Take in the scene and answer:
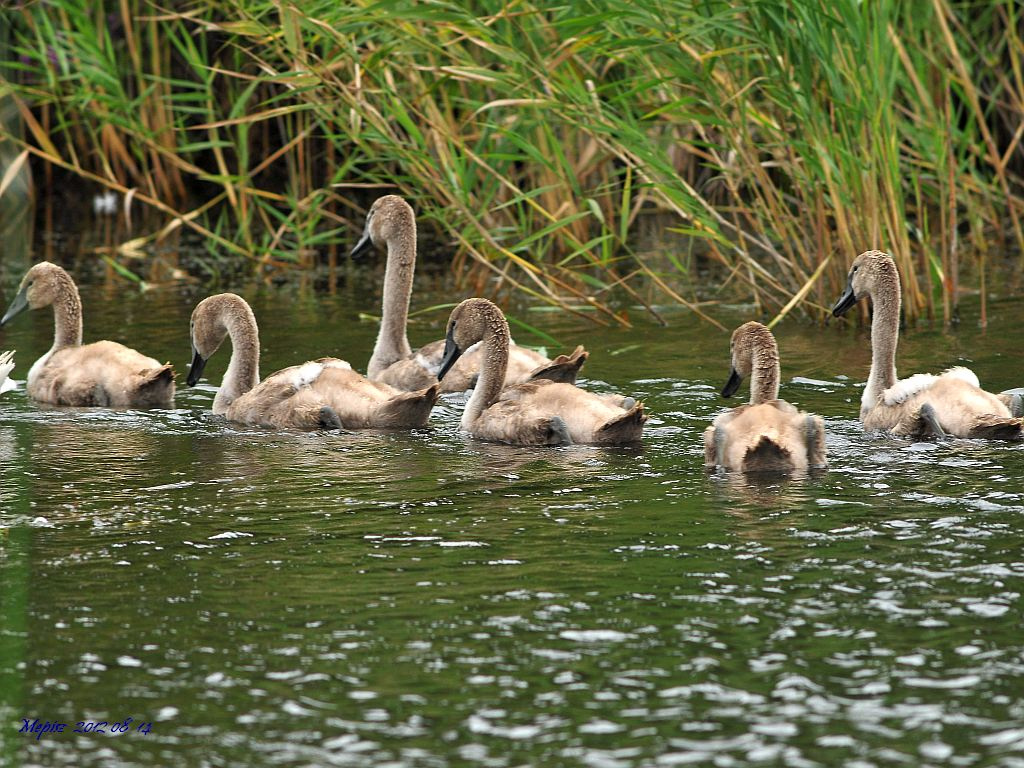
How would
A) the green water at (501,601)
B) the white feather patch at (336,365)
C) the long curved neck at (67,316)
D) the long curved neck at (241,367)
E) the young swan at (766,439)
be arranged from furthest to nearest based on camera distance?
the long curved neck at (67,316) < the long curved neck at (241,367) < the white feather patch at (336,365) < the young swan at (766,439) < the green water at (501,601)

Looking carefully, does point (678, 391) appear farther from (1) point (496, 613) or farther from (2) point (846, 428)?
(1) point (496, 613)

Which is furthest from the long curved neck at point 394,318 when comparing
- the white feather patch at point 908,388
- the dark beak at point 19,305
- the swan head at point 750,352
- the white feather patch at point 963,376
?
the white feather patch at point 963,376

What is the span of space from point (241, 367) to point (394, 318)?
123 cm

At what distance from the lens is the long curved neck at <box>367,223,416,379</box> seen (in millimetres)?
11117

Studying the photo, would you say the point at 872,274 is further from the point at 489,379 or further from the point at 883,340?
the point at 489,379

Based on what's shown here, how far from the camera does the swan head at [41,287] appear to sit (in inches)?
448

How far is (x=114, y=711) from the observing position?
5.31 metres

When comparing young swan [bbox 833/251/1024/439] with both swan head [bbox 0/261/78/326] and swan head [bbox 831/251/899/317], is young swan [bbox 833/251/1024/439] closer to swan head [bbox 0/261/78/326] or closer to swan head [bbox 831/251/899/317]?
swan head [bbox 831/251/899/317]

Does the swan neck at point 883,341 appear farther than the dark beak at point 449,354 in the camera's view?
No

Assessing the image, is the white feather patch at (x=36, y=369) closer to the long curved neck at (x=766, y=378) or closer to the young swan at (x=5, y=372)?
the young swan at (x=5, y=372)

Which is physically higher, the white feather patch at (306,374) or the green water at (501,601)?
the white feather patch at (306,374)

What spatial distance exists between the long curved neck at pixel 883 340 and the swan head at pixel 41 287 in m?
5.09

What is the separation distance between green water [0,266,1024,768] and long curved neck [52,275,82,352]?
1822 millimetres

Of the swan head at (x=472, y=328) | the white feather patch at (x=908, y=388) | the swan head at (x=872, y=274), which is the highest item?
the swan head at (x=872, y=274)
